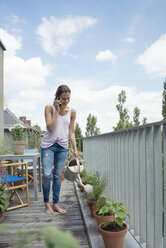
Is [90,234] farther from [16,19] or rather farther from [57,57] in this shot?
[57,57]

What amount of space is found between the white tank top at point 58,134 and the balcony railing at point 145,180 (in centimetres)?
77

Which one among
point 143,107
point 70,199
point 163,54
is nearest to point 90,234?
point 70,199

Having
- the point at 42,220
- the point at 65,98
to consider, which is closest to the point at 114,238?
the point at 42,220

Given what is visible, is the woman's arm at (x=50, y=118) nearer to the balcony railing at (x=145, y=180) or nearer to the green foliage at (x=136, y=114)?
the balcony railing at (x=145, y=180)

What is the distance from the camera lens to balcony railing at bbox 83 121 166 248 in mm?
1354

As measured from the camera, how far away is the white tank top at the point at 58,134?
262 cm

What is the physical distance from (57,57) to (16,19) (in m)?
3.42

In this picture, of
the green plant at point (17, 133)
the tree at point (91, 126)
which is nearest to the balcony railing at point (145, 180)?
the green plant at point (17, 133)

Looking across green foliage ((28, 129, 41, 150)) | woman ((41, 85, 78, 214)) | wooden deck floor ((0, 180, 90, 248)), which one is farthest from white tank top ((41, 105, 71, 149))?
green foliage ((28, 129, 41, 150))

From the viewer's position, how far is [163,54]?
34.7 m

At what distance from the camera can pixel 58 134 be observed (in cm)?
264

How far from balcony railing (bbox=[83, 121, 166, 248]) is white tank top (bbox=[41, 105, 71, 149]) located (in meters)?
0.77

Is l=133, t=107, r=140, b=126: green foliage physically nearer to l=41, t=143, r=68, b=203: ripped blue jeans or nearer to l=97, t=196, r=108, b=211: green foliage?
l=41, t=143, r=68, b=203: ripped blue jeans

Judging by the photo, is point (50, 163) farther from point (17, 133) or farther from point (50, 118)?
point (17, 133)
